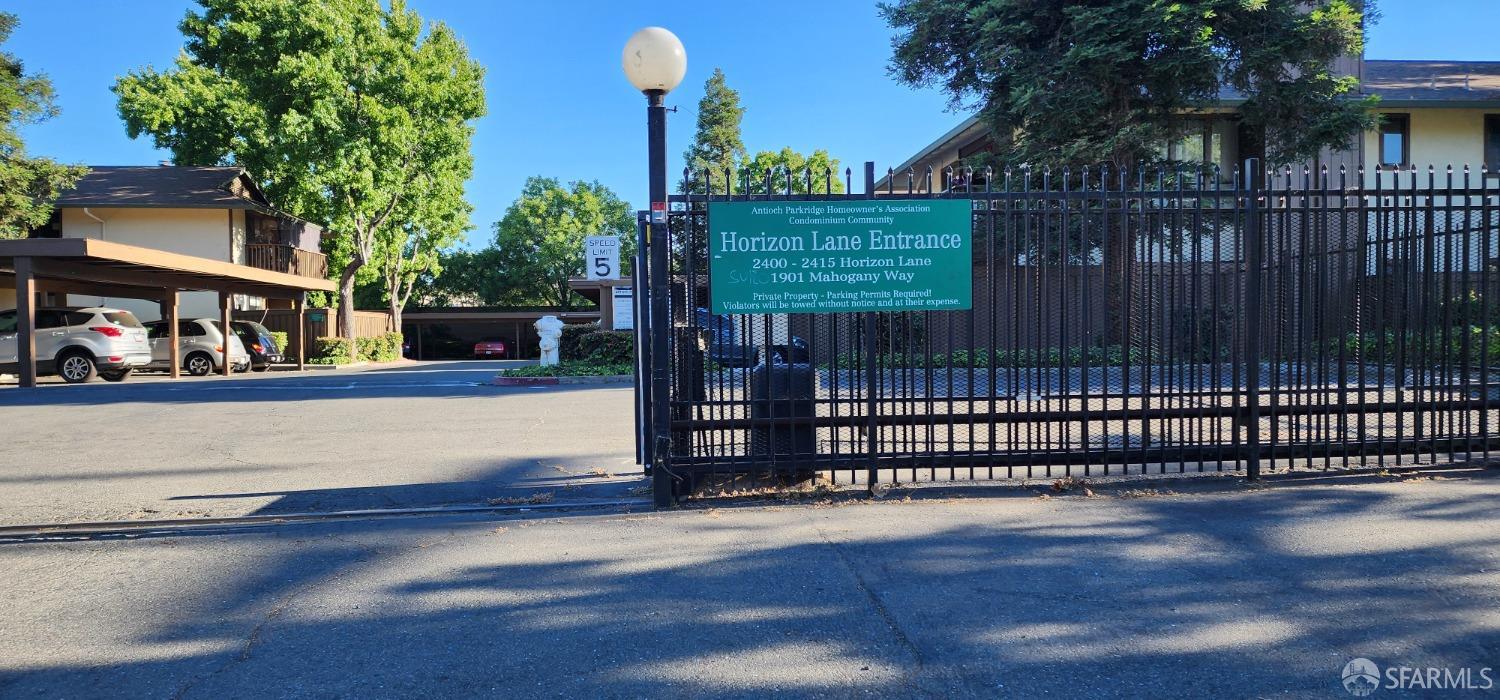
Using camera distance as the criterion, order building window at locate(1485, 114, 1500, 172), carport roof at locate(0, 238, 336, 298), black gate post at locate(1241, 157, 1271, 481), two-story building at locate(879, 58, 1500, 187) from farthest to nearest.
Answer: building window at locate(1485, 114, 1500, 172) → two-story building at locate(879, 58, 1500, 187) → carport roof at locate(0, 238, 336, 298) → black gate post at locate(1241, 157, 1271, 481)

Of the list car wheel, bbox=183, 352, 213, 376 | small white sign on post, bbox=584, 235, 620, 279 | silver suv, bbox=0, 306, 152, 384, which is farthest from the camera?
car wheel, bbox=183, 352, 213, 376

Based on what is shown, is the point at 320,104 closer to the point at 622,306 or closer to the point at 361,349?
the point at 361,349

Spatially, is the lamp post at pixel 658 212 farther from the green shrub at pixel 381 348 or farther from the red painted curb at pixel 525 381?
the green shrub at pixel 381 348

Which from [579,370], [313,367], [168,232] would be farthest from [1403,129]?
[168,232]

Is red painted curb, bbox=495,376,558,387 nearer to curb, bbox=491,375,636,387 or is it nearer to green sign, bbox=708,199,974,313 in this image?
curb, bbox=491,375,636,387

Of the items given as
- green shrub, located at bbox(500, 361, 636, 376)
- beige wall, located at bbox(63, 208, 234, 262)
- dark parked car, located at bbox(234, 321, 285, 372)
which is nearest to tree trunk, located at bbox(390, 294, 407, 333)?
beige wall, located at bbox(63, 208, 234, 262)

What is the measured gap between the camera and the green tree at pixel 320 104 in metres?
26.6

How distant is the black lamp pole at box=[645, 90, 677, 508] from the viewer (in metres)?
5.86

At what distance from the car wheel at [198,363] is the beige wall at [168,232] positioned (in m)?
6.23

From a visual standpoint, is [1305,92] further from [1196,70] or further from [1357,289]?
[1357,289]

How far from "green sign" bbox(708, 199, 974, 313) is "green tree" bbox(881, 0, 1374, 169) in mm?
11527

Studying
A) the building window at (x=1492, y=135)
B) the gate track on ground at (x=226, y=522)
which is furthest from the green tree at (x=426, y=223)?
the building window at (x=1492, y=135)

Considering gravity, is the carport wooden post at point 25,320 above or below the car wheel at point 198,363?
above

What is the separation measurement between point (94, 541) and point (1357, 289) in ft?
30.0
